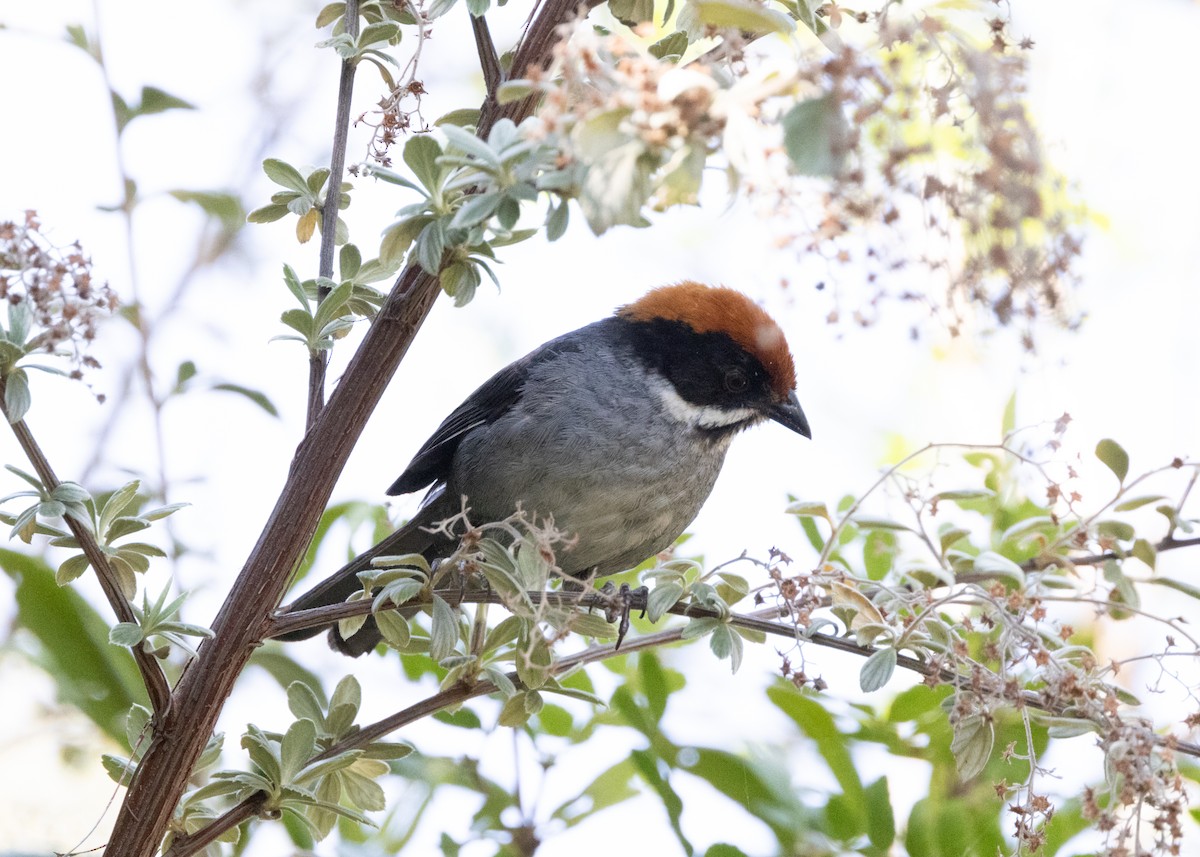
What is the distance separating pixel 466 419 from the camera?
380 cm

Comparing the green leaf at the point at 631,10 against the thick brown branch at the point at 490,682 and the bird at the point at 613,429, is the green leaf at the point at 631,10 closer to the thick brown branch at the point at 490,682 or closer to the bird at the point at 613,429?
the thick brown branch at the point at 490,682

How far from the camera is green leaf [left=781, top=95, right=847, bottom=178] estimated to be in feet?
4.34

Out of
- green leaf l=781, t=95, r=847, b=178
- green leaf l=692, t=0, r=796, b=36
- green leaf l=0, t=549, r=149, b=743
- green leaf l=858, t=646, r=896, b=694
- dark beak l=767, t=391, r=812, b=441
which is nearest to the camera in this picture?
green leaf l=781, t=95, r=847, b=178

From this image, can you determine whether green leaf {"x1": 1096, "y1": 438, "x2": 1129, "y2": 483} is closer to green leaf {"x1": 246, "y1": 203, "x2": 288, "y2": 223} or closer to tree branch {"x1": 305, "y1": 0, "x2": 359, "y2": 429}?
tree branch {"x1": 305, "y1": 0, "x2": 359, "y2": 429}

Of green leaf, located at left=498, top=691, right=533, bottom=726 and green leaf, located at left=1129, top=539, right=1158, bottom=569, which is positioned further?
green leaf, located at left=1129, top=539, right=1158, bottom=569

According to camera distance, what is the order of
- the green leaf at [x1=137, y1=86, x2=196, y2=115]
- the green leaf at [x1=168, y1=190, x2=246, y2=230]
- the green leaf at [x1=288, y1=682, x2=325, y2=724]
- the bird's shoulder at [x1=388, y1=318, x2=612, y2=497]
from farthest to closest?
the bird's shoulder at [x1=388, y1=318, x2=612, y2=497] → the green leaf at [x1=168, y1=190, x2=246, y2=230] → the green leaf at [x1=137, y1=86, x2=196, y2=115] → the green leaf at [x1=288, y1=682, x2=325, y2=724]

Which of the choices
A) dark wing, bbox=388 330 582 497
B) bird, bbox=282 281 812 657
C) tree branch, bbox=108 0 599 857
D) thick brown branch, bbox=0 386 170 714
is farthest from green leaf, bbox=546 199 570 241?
dark wing, bbox=388 330 582 497

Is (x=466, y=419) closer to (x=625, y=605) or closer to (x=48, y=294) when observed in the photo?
(x=625, y=605)

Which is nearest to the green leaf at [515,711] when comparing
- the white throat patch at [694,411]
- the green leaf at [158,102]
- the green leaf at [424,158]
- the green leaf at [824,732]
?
the green leaf at [824,732]

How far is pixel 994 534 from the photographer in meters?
3.07

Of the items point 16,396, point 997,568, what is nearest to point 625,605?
point 997,568

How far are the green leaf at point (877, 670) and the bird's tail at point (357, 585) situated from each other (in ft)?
3.45

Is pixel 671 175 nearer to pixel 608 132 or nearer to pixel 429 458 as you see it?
pixel 608 132

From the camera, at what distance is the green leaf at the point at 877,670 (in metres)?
2.05
